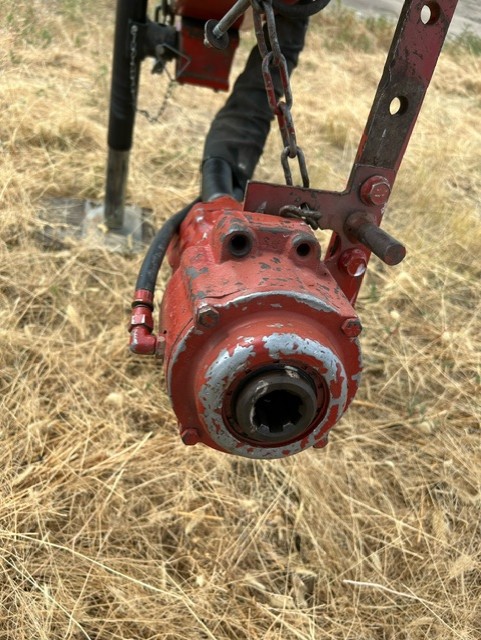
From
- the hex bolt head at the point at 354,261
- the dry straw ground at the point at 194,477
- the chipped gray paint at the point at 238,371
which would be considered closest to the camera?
the chipped gray paint at the point at 238,371

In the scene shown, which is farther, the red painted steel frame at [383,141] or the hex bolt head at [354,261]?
the hex bolt head at [354,261]

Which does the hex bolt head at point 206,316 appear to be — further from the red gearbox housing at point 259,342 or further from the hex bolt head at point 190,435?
the hex bolt head at point 190,435

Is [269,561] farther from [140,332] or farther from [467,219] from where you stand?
[467,219]

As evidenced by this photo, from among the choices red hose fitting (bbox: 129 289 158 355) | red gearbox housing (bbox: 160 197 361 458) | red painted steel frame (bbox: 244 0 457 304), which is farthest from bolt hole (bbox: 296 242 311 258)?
red hose fitting (bbox: 129 289 158 355)

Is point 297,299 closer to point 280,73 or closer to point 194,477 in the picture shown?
point 280,73

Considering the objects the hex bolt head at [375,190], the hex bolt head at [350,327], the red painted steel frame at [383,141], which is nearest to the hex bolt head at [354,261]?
the red painted steel frame at [383,141]

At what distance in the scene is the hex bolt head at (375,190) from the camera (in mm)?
1071

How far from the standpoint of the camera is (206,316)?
874mm

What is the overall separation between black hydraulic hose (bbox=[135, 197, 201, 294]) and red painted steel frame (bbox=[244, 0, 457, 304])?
0.81ft

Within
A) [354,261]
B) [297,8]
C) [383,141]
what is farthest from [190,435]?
[297,8]

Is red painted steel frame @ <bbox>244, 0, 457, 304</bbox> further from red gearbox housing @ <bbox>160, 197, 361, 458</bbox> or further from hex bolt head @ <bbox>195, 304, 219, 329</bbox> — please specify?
hex bolt head @ <bbox>195, 304, 219, 329</bbox>

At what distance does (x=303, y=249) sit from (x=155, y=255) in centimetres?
36

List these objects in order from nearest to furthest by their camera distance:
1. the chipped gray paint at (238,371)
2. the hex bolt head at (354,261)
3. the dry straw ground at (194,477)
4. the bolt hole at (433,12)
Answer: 1. the chipped gray paint at (238,371)
2. the bolt hole at (433,12)
3. the hex bolt head at (354,261)
4. the dry straw ground at (194,477)

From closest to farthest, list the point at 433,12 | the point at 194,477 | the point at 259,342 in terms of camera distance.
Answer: the point at 259,342
the point at 433,12
the point at 194,477
